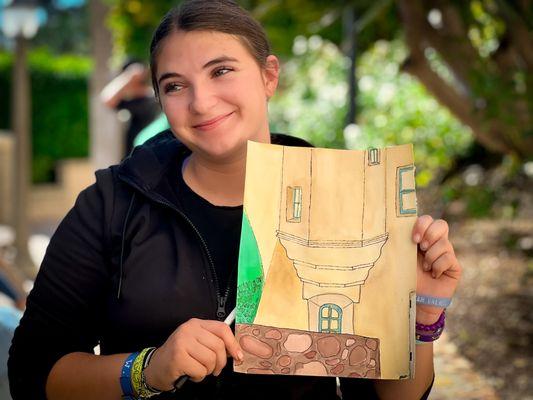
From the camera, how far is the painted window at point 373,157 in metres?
1.96

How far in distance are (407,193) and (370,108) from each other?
10.0 meters

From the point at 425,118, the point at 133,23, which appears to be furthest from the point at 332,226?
the point at 133,23

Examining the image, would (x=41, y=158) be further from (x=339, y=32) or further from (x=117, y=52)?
(x=339, y=32)

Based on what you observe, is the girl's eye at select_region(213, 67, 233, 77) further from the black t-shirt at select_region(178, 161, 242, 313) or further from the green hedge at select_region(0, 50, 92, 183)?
the green hedge at select_region(0, 50, 92, 183)

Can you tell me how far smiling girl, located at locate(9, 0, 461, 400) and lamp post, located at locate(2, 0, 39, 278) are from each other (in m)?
9.47

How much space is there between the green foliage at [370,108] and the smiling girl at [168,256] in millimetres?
6181

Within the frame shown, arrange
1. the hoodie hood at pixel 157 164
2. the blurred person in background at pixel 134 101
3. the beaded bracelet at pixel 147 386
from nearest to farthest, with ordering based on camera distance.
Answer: the beaded bracelet at pixel 147 386, the hoodie hood at pixel 157 164, the blurred person in background at pixel 134 101

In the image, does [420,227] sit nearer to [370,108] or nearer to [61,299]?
[61,299]

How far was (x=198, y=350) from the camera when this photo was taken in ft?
6.07

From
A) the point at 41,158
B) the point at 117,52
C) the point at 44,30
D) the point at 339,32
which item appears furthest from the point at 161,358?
the point at 44,30

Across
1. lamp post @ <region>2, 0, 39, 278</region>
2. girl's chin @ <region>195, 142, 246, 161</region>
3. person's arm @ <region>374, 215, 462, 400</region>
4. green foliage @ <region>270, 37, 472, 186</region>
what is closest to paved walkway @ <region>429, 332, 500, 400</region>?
green foliage @ <region>270, 37, 472, 186</region>

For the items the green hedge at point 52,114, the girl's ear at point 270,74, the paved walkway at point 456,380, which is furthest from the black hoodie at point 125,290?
the green hedge at point 52,114

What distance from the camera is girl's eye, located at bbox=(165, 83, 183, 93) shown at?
2.11 meters

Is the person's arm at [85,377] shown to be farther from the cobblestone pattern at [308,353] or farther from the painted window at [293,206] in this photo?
the painted window at [293,206]
